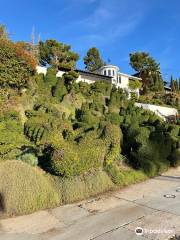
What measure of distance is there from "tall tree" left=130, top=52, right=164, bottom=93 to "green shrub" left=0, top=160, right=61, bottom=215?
34.3 metres

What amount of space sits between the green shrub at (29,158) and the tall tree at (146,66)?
32566 mm

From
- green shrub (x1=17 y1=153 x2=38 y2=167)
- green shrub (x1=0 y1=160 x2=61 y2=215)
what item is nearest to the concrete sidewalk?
green shrub (x1=0 y1=160 x2=61 y2=215)

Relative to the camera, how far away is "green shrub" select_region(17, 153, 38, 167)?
877 cm

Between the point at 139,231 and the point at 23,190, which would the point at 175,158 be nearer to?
the point at 139,231

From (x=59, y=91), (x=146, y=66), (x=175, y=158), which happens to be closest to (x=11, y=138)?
(x=175, y=158)

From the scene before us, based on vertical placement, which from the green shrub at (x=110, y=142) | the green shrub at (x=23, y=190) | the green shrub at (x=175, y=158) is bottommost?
the green shrub at (x=23, y=190)

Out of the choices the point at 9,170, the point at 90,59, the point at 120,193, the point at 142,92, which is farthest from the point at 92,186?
the point at 90,59

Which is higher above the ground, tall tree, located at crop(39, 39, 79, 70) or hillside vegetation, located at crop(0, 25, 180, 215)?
tall tree, located at crop(39, 39, 79, 70)

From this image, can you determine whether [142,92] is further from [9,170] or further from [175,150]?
[9,170]

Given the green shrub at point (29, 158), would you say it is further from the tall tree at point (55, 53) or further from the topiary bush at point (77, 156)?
the tall tree at point (55, 53)

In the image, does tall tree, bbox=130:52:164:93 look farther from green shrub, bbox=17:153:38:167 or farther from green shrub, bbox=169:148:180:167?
green shrub, bbox=17:153:38:167

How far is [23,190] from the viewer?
22.2 ft

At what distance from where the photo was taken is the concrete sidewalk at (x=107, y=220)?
553 centimetres

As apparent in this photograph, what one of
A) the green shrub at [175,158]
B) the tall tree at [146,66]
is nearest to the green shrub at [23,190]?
the green shrub at [175,158]
